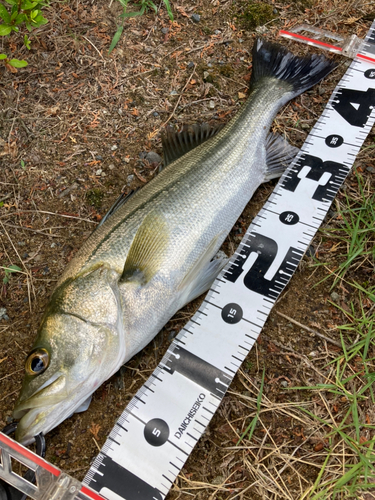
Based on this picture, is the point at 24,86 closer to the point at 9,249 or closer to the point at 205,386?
the point at 9,249

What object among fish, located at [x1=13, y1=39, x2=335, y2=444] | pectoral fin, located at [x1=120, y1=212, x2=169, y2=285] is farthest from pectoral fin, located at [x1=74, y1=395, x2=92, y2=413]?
pectoral fin, located at [x1=120, y1=212, x2=169, y2=285]

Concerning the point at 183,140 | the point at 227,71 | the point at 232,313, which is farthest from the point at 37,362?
the point at 227,71

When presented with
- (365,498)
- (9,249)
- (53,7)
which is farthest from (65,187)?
(365,498)

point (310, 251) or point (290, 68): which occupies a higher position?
point (290, 68)

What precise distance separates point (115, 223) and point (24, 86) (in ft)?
6.60

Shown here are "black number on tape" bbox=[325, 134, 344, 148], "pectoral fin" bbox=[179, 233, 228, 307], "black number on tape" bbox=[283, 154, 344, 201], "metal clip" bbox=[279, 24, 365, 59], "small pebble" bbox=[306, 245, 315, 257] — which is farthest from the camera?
"metal clip" bbox=[279, 24, 365, 59]

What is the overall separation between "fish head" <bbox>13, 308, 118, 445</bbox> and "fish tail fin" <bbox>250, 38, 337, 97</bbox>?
2.57m

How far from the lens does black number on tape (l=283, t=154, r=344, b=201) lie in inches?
122

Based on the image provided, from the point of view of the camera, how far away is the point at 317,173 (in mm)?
3162

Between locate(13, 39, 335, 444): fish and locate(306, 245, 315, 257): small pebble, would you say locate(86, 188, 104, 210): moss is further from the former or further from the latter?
locate(306, 245, 315, 257): small pebble

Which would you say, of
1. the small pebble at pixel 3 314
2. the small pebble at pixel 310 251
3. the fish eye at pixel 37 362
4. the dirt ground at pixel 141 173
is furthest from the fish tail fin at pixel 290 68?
the small pebble at pixel 3 314

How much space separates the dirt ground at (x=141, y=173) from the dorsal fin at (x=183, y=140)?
29cm

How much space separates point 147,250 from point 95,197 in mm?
1062

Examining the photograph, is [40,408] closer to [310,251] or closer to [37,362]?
[37,362]
